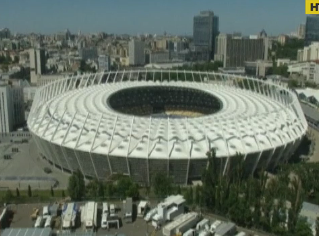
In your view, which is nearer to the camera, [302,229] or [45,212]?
[45,212]

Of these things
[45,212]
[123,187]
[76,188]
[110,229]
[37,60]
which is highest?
[37,60]

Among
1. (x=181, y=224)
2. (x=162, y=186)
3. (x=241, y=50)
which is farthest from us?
(x=241, y=50)

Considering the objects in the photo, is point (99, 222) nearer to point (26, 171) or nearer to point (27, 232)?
point (27, 232)

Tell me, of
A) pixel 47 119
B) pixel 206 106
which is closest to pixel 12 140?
pixel 47 119

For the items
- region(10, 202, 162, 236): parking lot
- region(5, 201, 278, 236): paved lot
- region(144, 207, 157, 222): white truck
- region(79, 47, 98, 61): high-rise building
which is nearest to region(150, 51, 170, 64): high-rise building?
region(79, 47, 98, 61): high-rise building

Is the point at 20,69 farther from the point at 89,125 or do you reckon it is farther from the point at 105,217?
the point at 105,217

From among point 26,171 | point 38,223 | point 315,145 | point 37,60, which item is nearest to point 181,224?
point 38,223

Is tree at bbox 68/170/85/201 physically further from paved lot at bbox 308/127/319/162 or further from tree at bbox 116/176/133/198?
paved lot at bbox 308/127/319/162
